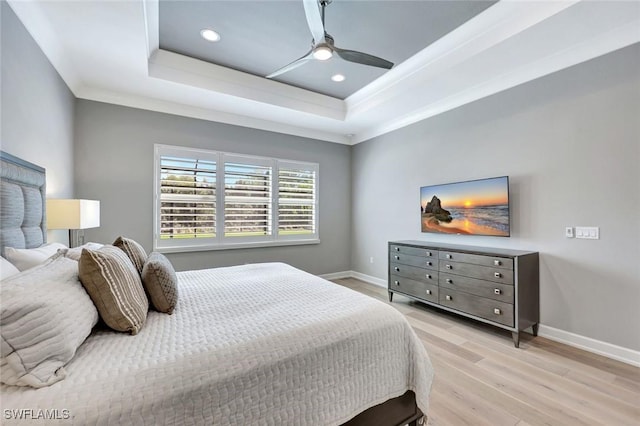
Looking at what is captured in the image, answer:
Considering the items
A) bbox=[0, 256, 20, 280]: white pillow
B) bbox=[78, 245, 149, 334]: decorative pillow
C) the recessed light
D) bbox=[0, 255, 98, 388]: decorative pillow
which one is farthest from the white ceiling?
bbox=[0, 255, 98, 388]: decorative pillow

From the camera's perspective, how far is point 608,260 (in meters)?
2.52

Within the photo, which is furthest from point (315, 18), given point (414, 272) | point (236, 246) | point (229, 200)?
point (236, 246)

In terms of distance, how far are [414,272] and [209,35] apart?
143 inches

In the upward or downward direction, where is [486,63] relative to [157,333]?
upward

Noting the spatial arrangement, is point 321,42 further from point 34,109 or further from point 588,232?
point 588,232

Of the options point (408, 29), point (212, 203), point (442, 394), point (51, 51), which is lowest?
point (442, 394)

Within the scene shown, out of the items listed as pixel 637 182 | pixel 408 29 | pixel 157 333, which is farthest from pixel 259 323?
pixel 637 182

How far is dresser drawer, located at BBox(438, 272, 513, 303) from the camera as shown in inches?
109

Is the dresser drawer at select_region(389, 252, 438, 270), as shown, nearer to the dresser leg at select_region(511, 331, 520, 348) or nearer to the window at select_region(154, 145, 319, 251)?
the dresser leg at select_region(511, 331, 520, 348)

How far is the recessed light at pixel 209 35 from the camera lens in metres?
2.84

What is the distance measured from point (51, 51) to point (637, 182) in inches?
204

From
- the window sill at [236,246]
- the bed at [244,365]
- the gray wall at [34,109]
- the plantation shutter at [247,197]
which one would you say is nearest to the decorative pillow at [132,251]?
the bed at [244,365]

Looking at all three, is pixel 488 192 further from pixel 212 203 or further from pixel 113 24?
pixel 113 24

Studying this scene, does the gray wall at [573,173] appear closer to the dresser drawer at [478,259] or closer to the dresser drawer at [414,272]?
the dresser drawer at [478,259]
